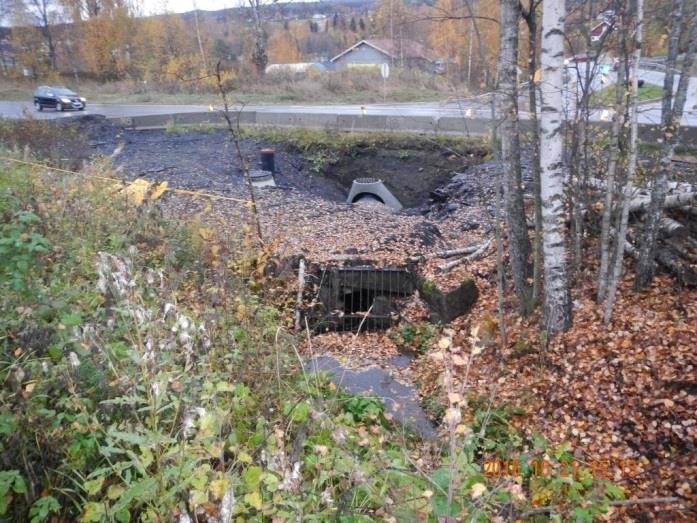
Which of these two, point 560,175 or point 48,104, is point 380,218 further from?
point 48,104

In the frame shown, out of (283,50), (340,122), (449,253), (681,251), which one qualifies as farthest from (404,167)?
(283,50)

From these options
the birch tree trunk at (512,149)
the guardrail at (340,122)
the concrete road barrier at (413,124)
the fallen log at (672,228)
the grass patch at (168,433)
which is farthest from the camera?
the concrete road barrier at (413,124)

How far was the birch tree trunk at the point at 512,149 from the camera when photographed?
5.99 metres

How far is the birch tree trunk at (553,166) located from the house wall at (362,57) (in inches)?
1833

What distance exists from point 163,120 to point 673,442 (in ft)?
68.0

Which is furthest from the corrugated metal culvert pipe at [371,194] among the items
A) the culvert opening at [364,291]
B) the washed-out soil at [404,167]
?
the culvert opening at [364,291]

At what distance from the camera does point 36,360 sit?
118 inches

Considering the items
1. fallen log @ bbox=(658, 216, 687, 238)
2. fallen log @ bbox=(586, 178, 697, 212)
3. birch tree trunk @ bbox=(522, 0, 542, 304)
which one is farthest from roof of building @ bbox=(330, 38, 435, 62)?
fallen log @ bbox=(658, 216, 687, 238)

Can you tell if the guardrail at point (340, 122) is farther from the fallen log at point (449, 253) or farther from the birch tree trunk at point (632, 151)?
the birch tree trunk at point (632, 151)

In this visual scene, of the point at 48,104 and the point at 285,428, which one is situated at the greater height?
the point at 48,104

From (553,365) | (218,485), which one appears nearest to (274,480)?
(218,485)

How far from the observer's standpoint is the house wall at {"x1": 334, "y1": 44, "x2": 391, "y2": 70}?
162ft
